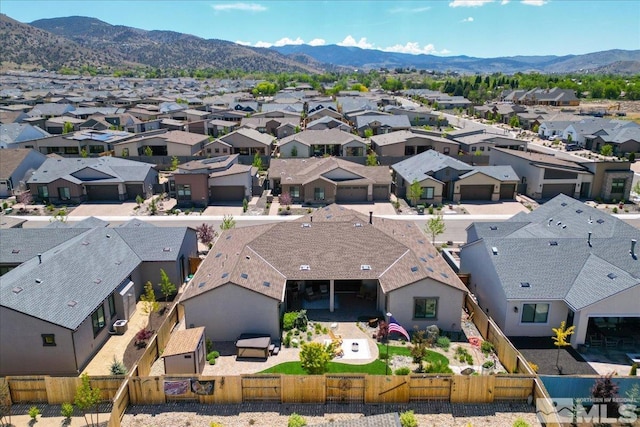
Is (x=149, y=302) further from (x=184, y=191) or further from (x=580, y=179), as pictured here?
(x=580, y=179)

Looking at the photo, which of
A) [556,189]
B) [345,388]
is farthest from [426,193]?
[345,388]

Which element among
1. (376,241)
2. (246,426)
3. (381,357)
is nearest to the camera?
(246,426)

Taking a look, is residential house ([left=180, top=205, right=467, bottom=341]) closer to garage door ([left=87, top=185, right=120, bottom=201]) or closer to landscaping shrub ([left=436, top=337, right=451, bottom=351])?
landscaping shrub ([left=436, top=337, right=451, bottom=351])

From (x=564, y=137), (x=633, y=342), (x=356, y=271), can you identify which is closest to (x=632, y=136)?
(x=564, y=137)

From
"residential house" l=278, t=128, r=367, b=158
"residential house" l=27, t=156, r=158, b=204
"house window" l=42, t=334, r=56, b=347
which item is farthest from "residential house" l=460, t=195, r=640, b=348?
"residential house" l=278, t=128, r=367, b=158

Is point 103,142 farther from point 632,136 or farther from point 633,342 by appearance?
point 632,136
